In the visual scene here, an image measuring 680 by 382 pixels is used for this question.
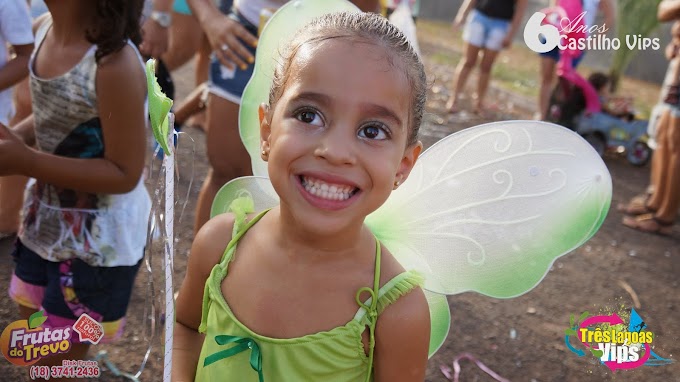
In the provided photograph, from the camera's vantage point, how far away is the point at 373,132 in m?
1.14

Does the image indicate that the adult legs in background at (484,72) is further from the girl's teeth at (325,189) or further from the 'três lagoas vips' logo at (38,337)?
the girl's teeth at (325,189)

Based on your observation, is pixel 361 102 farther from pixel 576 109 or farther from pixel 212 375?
pixel 576 109

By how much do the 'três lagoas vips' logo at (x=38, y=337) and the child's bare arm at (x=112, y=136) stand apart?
34 centimetres

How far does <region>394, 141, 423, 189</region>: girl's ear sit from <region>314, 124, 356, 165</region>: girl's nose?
0.17 metres

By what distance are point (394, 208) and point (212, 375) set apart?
478mm

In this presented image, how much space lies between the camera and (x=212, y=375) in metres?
1.28

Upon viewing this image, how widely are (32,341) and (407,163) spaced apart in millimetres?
995

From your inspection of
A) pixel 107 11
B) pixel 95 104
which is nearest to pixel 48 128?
pixel 95 104

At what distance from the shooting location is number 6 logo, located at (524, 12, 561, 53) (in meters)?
1.62

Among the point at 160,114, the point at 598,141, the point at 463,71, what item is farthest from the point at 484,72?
the point at 160,114

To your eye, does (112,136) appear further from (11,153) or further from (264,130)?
(264,130)

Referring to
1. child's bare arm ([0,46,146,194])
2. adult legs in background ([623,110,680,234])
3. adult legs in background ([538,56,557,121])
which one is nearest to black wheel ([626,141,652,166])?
adult legs in background ([538,56,557,121])

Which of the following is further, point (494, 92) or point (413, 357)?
point (494, 92)

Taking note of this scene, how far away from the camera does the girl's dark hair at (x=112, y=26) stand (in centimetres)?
168
